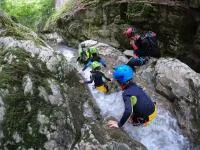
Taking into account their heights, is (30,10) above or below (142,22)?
below

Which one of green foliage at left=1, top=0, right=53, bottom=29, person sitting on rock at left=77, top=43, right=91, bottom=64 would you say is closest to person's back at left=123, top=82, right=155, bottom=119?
person sitting on rock at left=77, top=43, right=91, bottom=64

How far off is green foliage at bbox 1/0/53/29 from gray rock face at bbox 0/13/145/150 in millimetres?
14595

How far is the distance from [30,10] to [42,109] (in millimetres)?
16918

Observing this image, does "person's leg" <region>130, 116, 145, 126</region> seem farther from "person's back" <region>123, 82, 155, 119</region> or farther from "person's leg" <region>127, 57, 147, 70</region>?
"person's leg" <region>127, 57, 147, 70</region>

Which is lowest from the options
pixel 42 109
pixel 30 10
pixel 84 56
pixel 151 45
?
pixel 30 10

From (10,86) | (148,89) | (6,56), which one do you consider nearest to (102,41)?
(148,89)

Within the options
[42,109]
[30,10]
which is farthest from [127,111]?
[30,10]

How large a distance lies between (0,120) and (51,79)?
58.8 inches

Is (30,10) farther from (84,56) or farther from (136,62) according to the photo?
(136,62)

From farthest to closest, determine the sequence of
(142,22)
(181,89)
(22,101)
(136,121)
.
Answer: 1. (142,22)
2. (181,89)
3. (136,121)
4. (22,101)

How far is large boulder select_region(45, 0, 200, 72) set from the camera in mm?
11016

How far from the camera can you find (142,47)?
10.6 m

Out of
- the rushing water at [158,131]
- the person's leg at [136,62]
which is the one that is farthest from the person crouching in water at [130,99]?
the person's leg at [136,62]

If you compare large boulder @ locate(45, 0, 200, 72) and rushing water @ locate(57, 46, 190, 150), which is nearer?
rushing water @ locate(57, 46, 190, 150)
